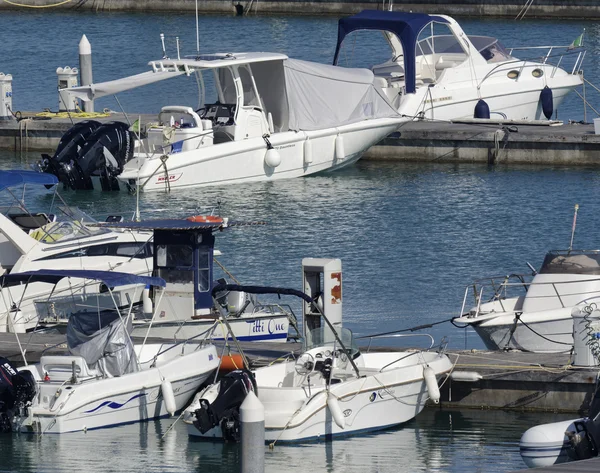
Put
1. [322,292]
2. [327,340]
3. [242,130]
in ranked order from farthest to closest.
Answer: [242,130], [322,292], [327,340]

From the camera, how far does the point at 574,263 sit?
1834cm

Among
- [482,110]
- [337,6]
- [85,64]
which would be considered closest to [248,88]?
[85,64]

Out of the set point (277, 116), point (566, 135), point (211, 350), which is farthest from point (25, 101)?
point (211, 350)

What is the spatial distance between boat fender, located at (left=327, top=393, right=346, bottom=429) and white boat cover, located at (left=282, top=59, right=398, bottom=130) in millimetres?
17349

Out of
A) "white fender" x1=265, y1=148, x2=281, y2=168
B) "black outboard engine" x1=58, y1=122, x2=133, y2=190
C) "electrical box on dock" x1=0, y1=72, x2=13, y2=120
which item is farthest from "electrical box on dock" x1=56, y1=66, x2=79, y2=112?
"white fender" x1=265, y1=148, x2=281, y2=168

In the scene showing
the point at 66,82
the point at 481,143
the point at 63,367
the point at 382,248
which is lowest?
the point at 382,248

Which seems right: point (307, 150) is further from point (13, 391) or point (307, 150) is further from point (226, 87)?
point (13, 391)

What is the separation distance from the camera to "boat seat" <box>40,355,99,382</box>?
1574cm

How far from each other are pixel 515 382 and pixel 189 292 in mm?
4323

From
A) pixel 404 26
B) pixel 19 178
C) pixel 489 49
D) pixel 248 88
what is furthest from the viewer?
pixel 489 49

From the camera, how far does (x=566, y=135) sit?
33188 millimetres

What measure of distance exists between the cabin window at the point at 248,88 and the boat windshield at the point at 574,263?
14.0m

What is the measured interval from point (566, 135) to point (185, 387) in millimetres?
18791

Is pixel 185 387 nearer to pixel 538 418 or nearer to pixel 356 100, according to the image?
pixel 538 418
